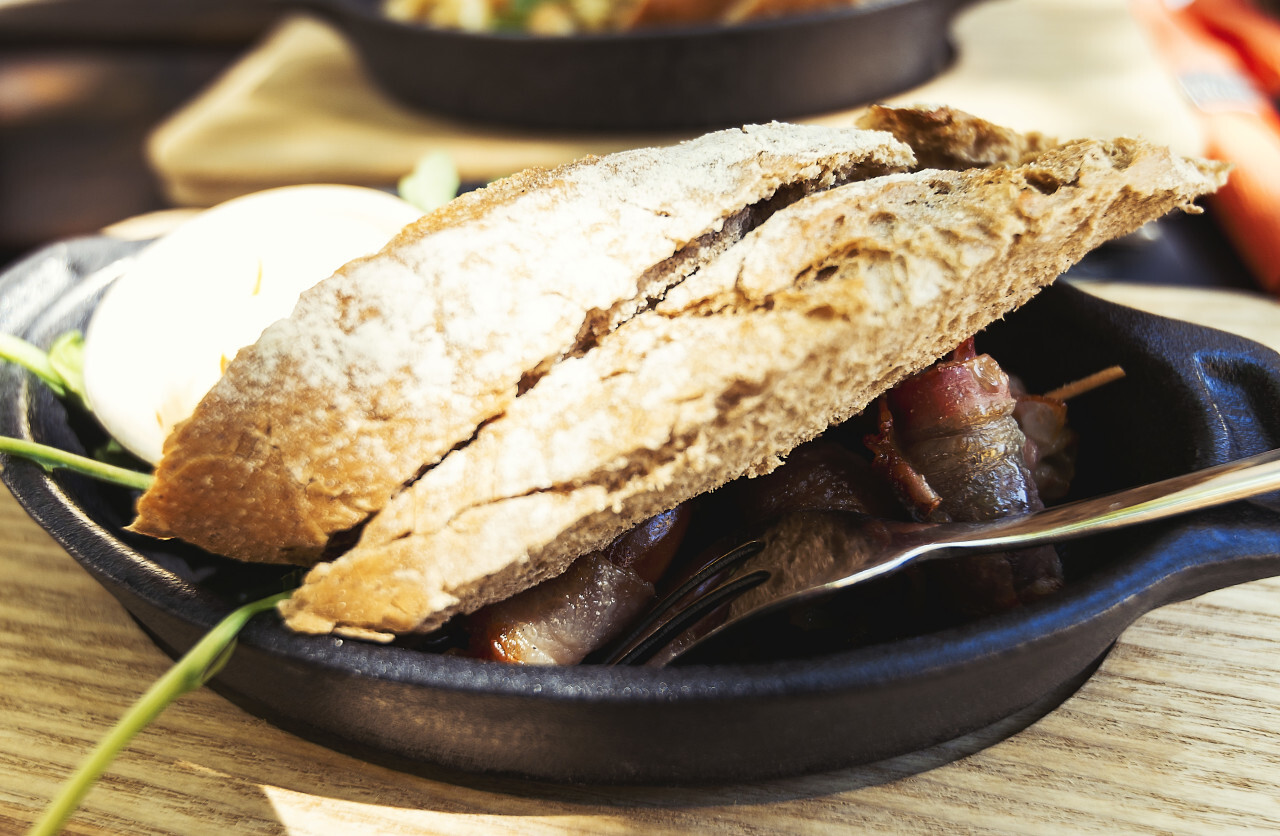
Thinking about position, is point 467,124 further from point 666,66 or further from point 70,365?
point 70,365

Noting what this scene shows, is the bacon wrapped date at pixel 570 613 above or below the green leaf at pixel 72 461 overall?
below

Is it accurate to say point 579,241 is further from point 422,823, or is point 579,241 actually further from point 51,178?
point 51,178

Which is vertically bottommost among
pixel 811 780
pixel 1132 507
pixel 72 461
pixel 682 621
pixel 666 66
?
pixel 811 780

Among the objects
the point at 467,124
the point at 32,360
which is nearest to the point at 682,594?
the point at 32,360

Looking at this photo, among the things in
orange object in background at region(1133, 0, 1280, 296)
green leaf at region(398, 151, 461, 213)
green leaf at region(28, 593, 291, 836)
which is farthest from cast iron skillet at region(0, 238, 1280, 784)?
green leaf at region(398, 151, 461, 213)

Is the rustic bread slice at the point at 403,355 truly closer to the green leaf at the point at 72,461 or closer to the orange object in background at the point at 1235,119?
the green leaf at the point at 72,461

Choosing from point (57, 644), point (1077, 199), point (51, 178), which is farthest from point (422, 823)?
point (51, 178)

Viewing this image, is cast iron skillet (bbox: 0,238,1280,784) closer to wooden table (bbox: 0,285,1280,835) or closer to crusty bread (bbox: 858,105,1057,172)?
wooden table (bbox: 0,285,1280,835)

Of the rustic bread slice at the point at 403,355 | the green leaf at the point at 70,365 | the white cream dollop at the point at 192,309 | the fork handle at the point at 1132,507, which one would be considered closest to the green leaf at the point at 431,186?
the white cream dollop at the point at 192,309
